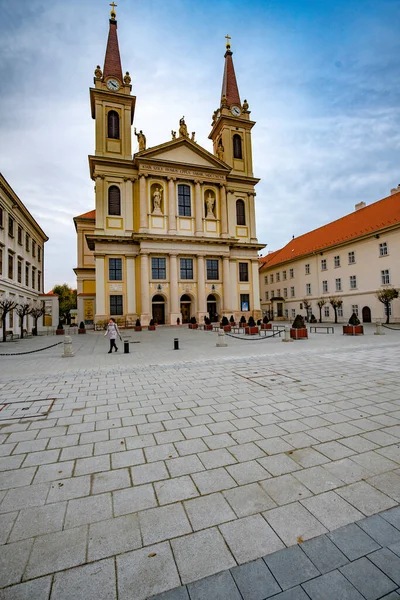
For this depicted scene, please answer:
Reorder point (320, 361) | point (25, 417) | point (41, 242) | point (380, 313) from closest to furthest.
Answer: point (25, 417)
point (320, 361)
point (380, 313)
point (41, 242)

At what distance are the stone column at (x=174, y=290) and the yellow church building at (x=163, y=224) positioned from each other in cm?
12

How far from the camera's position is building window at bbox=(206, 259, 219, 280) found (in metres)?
37.5

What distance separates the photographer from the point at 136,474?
315 cm

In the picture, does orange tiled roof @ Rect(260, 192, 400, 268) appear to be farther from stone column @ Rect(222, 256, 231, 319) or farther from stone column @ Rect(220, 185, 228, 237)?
stone column @ Rect(222, 256, 231, 319)

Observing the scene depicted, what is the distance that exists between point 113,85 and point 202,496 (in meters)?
45.7

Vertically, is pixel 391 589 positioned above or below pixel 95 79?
below

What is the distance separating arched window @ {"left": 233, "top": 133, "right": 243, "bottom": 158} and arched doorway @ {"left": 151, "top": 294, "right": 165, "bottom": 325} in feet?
77.1

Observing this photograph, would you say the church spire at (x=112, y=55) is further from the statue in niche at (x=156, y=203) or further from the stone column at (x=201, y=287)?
the stone column at (x=201, y=287)

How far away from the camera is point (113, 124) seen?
35.9 m

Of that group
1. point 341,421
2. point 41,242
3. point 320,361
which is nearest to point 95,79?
point 41,242

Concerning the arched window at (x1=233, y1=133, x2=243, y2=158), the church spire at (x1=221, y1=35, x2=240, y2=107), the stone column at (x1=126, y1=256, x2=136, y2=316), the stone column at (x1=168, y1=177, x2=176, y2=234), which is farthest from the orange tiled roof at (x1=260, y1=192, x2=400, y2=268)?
the stone column at (x1=126, y1=256, x2=136, y2=316)

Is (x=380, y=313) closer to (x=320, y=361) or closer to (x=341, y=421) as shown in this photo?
(x=320, y=361)

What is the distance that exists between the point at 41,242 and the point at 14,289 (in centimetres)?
1453

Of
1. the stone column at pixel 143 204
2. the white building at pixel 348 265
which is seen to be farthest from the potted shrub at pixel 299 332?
the stone column at pixel 143 204
